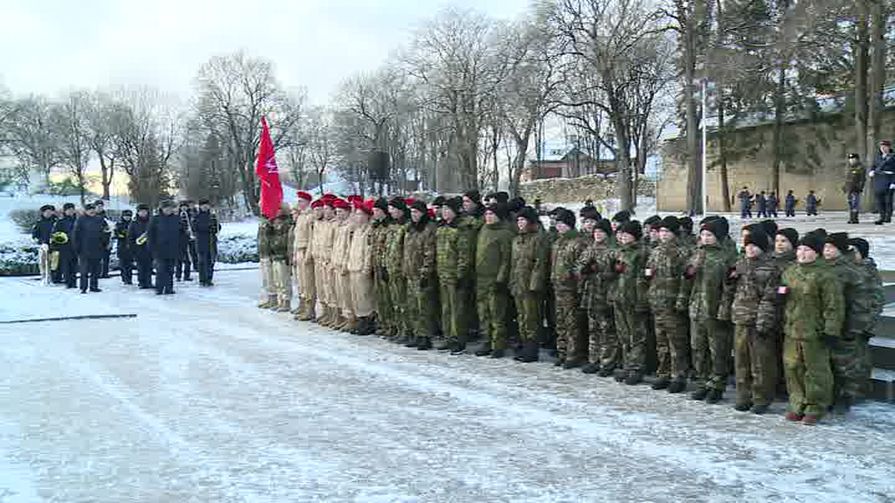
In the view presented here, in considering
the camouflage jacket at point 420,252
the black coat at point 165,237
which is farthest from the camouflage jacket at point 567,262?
the black coat at point 165,237

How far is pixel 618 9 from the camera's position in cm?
3544

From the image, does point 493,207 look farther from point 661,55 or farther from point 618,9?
point 661,55

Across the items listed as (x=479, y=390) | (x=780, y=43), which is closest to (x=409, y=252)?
(x=479, y=390)

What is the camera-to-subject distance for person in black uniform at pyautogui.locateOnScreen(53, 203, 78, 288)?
18.6 m

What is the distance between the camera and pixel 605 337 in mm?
8742

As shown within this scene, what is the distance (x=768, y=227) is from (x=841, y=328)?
1.56m

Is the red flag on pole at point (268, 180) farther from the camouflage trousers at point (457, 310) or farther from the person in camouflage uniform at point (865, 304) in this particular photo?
the person in camouflage uniform at point (865, 304)

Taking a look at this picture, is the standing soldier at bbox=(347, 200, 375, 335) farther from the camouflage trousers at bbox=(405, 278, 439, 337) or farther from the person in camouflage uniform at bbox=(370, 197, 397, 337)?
the camouflage trousers at bbox=(405, 278, 439, 337)

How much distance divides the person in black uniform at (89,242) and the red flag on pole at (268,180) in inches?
175

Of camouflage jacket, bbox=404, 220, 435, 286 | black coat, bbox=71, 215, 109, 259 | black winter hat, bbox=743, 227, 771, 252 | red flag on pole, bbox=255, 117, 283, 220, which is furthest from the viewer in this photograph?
black coat, bbox=71, 215, 109, 259

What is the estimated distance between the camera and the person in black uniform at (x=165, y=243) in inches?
676

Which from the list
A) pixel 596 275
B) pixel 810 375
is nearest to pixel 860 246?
pixel 810 375

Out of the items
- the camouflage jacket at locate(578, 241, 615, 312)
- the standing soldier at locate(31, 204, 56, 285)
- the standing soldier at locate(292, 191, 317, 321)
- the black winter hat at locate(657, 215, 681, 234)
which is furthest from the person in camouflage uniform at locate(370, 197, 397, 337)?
the standing soldier at locate(31, 204, 56, 285)

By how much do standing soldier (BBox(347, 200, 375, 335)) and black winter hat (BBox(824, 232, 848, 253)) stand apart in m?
6.47
